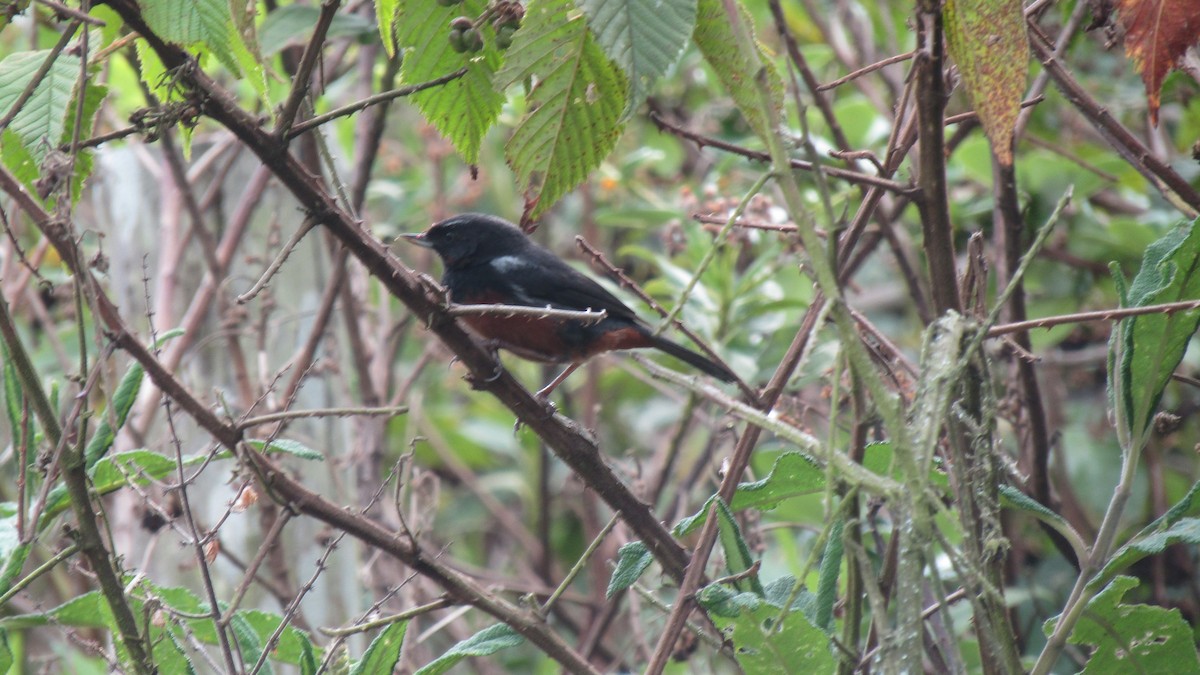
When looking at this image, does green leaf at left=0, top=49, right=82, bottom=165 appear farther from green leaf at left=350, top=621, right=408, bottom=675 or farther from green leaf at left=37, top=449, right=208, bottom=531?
green leaf at left=350, top=621, right=408, bottom=675

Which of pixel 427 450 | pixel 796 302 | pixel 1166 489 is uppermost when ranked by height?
pixel 796 302

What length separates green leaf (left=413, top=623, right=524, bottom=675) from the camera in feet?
6.38

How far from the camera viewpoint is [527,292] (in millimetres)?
4176

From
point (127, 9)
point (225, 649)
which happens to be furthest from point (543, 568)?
point (127, 9)

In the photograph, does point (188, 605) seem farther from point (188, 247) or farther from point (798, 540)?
point (798, 540)

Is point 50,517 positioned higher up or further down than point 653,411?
higher up

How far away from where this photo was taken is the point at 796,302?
4.02 m

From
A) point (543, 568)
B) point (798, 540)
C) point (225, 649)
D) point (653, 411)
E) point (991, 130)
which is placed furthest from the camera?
point (653, 411)

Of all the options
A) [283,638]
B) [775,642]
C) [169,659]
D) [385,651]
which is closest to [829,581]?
[775,642]

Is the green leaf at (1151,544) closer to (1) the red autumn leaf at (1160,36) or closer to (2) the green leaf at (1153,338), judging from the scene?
(2) the green leaf at (1153,338)

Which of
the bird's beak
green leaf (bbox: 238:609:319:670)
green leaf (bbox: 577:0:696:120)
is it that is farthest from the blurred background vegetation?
green leaf (bbox: 577:0:696:120)

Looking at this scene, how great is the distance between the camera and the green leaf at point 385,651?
196 cm

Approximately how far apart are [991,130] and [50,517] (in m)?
1.80

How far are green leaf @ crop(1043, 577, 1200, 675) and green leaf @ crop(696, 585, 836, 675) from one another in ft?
1.52
